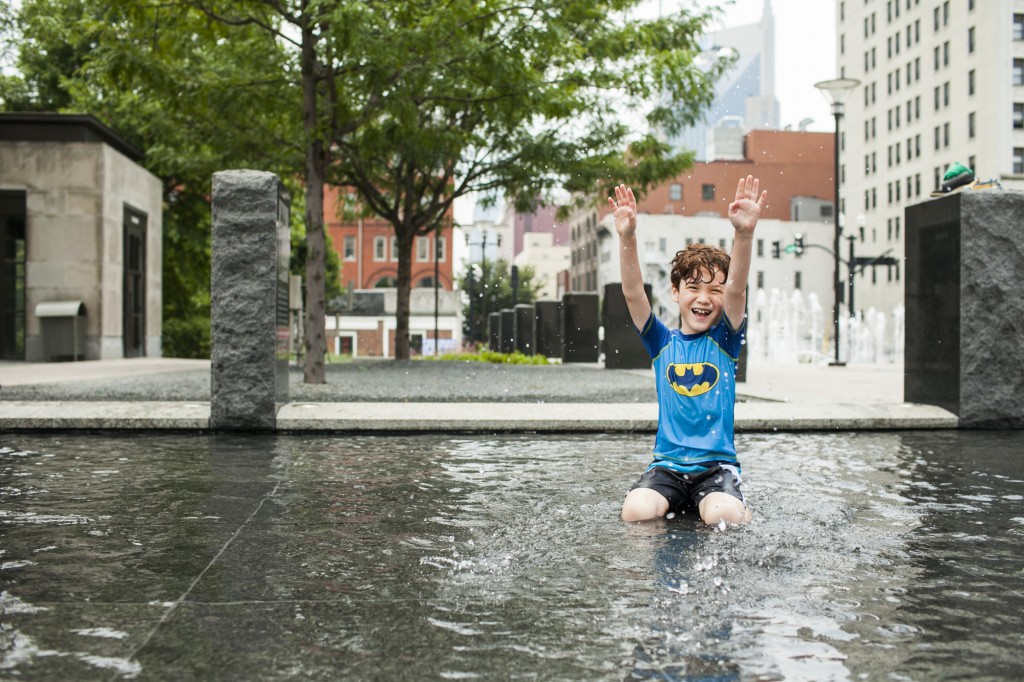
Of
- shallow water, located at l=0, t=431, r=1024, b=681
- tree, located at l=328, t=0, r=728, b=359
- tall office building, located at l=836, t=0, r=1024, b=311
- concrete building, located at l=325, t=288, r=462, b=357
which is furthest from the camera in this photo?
tall office building, located at l=836, t=0, r=1024, b=311

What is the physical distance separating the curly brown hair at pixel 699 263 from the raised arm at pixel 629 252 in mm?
180

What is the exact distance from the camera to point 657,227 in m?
82.8

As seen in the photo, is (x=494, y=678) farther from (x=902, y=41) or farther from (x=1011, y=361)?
(x=902, y=41)

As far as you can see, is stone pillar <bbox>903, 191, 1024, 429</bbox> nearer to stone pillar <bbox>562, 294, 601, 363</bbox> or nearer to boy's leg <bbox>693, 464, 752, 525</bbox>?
boy's leg <bbox>693, 464, 752, 525</bbox>

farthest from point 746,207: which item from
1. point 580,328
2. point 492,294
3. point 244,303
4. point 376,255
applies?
point 376,255

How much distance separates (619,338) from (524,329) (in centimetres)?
1298

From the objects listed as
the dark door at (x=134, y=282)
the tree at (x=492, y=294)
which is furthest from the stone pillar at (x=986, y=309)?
the tree at (x=492, y=294)

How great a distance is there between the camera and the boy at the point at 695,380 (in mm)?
4637

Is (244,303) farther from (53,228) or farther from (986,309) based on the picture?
(53,228)

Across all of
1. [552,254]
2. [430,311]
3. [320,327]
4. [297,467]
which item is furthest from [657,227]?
[297,467]

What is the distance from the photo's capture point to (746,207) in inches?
172

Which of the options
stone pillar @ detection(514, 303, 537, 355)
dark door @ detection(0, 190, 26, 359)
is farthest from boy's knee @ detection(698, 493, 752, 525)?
stone pillar @ detection(514, 303, 537, 355)

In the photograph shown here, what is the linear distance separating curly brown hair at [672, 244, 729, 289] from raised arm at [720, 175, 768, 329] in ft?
0.23

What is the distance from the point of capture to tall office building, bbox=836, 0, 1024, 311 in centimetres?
5966
